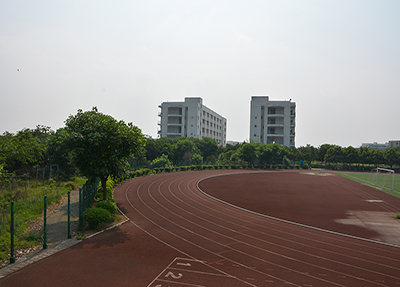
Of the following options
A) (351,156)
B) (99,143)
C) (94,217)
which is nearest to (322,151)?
(351,156)

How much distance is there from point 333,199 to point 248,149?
117 feet

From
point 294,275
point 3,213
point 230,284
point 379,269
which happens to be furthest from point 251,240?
point 3,213

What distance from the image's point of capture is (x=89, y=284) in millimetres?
6844

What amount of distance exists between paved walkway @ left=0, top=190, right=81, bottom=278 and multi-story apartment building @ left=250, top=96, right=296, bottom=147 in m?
65.9

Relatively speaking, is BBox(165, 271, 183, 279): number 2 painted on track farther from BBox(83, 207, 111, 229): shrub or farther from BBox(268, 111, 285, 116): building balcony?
BBox(268, 111, 285, 116): building balcony

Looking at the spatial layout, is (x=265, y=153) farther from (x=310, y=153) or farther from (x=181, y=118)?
(x=181, y=118)

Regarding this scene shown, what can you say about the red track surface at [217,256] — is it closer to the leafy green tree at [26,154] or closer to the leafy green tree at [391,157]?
the leafy green tree at [26,154]

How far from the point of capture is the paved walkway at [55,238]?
25.5 feet

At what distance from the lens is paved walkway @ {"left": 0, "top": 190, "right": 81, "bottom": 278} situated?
7.76m

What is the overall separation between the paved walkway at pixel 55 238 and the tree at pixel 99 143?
2568mm

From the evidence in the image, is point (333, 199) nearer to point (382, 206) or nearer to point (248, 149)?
point (382, 206)

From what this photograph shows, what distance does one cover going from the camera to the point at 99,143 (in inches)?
535

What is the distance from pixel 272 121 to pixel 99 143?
67.6 m

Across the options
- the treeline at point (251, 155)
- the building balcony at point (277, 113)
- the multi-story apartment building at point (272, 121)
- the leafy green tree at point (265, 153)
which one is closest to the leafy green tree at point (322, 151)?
the treeline at point (251, 155)
